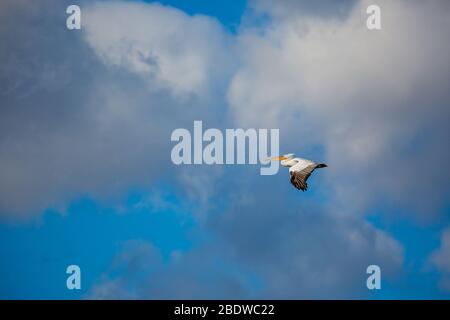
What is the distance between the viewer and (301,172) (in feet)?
164

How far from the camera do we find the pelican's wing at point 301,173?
48513 millimetres

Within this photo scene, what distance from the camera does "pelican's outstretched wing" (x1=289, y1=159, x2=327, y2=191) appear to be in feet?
159

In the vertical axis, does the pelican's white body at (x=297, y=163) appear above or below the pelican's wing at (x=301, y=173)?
above

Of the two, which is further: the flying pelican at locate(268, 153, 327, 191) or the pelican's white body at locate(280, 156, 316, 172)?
the pelican's white body at locate(280, 156, 316, 172)

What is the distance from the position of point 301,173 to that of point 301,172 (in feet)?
0.63

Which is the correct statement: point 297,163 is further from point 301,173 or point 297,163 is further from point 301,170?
point 301,173

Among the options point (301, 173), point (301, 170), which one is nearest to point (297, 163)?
point (301, 170)

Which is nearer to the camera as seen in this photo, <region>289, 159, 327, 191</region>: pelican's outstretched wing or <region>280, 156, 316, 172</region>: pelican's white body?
<region>289, 159, 327, 191</region>: pelican's outstretched wing

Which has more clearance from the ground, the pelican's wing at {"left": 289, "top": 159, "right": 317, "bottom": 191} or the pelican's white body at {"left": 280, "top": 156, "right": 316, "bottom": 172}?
the pelican's white body at {"left": 280, "top": 156, "right": 316, "bottom": 172}

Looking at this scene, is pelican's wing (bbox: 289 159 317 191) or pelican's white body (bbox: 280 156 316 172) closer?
pelican's wing (bbox: 289 159 317 191)

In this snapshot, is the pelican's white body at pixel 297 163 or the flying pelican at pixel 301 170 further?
the pelican's white body at pixel 297 163

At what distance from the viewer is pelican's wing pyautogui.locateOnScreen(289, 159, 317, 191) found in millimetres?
48513
